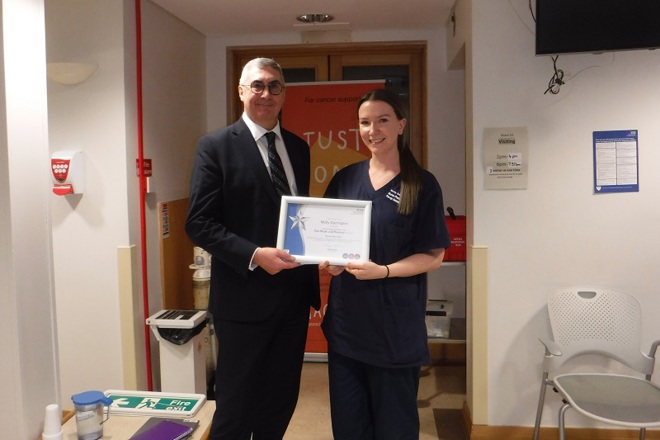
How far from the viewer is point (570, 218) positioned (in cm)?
285

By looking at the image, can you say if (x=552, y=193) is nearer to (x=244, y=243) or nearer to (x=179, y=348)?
Answer: (x=244, y=243)

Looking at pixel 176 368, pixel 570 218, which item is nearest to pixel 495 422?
pixel 570 218

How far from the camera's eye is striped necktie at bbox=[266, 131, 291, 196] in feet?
6.57

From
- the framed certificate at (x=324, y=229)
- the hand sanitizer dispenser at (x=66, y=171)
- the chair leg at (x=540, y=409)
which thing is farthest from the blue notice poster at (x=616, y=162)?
the hand sanitizer dispenser at (x=66, y=171)

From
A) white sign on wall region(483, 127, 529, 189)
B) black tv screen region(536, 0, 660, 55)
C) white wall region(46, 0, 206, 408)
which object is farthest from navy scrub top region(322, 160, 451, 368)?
white wall region(46, 0, 206, 408)

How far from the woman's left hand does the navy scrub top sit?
2.9 inches

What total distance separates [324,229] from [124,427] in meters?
0.84

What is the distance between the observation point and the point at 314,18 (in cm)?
372

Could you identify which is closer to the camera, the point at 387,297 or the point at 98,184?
the point at 387,297

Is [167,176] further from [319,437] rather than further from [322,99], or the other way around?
[319,437]

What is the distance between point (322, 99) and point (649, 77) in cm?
213

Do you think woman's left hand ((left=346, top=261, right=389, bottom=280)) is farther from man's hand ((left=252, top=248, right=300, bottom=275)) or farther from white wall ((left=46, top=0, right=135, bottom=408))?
white wall ((left=46, top=0, right=135, bottom=408))

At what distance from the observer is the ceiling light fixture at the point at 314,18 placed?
12.1ft

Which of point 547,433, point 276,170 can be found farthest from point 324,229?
point 547,433
